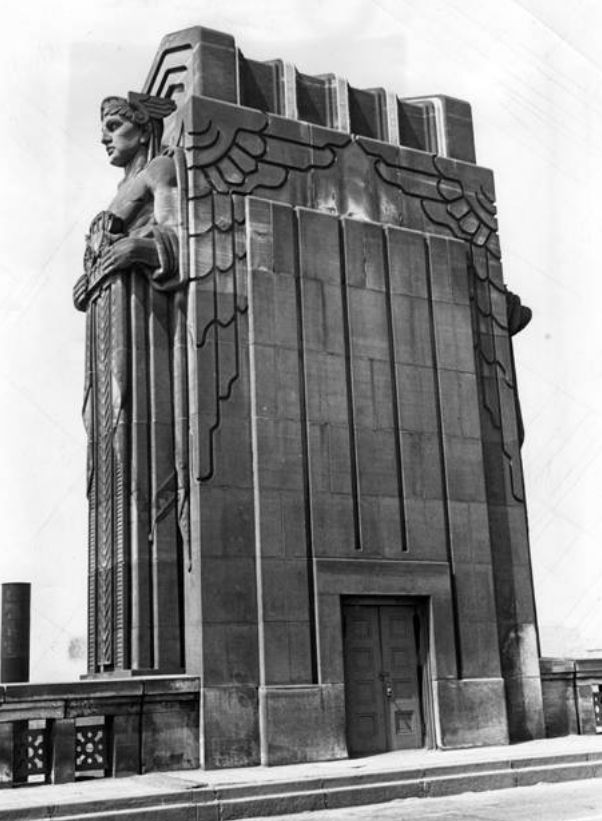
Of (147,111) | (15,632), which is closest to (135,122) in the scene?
(147,111)

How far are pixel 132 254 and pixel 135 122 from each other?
350 centimetres

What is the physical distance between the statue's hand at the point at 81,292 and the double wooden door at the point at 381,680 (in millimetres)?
8088

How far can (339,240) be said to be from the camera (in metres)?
20.0

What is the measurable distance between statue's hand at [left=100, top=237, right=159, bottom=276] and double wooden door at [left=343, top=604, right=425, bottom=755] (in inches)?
281

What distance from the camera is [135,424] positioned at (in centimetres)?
1867

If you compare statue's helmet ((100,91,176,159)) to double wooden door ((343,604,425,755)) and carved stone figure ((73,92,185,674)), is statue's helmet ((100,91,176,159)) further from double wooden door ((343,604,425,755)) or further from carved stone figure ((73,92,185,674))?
double wooden door ((343,604,425,755))

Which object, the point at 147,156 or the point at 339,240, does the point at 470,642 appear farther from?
the point at 147,156

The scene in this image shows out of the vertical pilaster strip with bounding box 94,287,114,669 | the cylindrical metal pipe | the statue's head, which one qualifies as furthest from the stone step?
the statue's head

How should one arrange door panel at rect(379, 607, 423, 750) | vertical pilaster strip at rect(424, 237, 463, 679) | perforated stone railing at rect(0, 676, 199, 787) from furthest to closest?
vertical pilaster strip at rect(424, 237, 463, 679), door panel at rect(379, 607, 423, 750), perforated stone railing at rect(0, 676, 199, 787)

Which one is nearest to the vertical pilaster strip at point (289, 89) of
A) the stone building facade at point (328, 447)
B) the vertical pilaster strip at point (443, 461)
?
the stone building facade at point (328, 447)

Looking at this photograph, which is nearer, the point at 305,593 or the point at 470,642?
the point at 305,593

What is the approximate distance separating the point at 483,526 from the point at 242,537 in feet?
16.4

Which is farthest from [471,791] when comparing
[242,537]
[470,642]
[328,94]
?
[328,94]

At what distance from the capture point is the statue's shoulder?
19.4 meters
